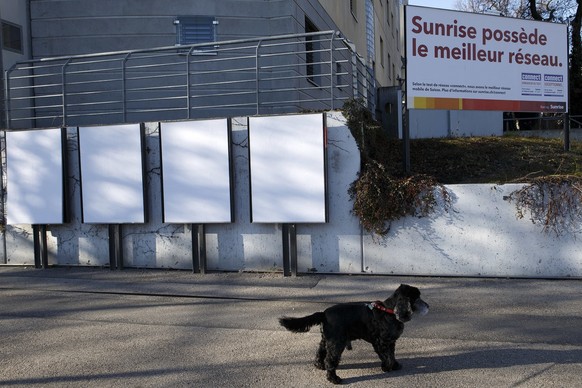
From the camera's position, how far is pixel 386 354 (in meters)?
5.37

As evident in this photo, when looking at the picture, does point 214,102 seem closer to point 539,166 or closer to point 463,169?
point 463,169

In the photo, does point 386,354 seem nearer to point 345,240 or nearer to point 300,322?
point 300,322

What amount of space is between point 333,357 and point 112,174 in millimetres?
7018

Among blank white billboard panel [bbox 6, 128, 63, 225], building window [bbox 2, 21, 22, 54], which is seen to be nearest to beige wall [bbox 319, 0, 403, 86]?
building window [bbox 2, 21, 22, 54]

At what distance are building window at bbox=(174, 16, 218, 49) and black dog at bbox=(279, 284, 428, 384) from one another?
1125 cm

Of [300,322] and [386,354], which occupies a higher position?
[300,322]

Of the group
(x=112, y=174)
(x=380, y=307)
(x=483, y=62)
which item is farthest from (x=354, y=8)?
(x=380, y=307)

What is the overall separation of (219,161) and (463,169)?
→ 4735mm

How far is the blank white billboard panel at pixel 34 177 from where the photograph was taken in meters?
11.2

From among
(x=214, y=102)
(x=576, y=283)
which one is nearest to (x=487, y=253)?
(x=576, y=283)

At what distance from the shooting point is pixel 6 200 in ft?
38.1

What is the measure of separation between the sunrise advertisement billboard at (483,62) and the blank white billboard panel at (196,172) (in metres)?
3.52

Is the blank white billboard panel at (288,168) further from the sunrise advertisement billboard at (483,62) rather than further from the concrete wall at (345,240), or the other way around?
the sunrise advertisement billboard at (483,62)

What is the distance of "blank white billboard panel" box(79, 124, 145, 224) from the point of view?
10.8 m
